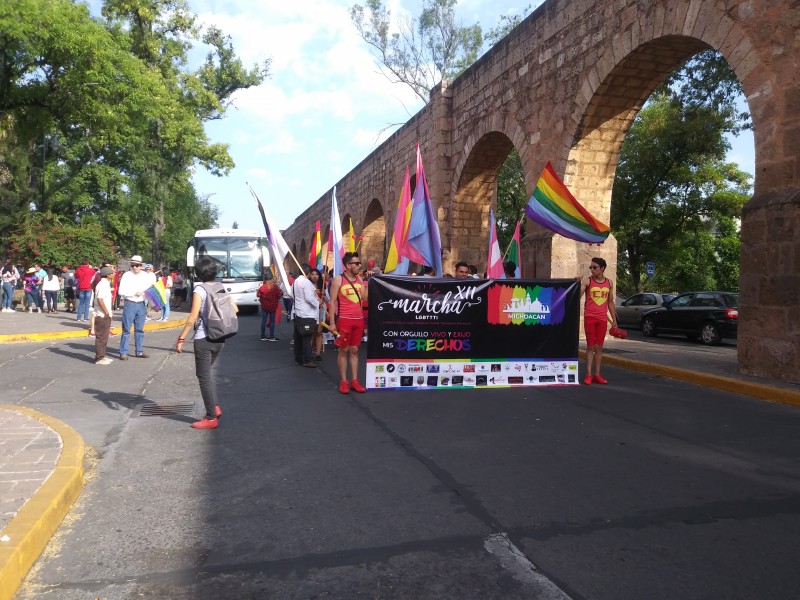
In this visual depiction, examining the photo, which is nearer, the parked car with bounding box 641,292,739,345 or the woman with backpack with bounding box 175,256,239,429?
the woman with backpack with bounding box 175,256,239,429

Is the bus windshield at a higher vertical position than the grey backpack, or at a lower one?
higher

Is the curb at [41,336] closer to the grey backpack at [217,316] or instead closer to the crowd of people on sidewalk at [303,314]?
the crowd of people on sidewalk at [303,314]

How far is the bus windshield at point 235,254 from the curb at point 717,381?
52.1 ft

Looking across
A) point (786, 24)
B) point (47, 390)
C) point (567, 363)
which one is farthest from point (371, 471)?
point (786, 24)

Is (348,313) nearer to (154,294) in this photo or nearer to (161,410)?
(161,410)

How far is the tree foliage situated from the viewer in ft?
64.7

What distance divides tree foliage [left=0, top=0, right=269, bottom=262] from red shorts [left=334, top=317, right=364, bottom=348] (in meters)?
16.0

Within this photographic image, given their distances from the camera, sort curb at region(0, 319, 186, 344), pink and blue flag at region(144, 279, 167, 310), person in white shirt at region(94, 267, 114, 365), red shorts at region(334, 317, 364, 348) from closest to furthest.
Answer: red shorts at region(334, 317, 364, 348) → person in white shirt at region(94, 267, 114, 365) → pink and blue flag at region(144, 279, 167, 310) → curb at region(0, 319, 186, 344)

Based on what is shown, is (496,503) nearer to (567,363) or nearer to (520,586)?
(520,586)

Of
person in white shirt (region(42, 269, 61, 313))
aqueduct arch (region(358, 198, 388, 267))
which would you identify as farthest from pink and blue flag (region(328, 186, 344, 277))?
aqueduct arch (region(358, 198, 388, 267))

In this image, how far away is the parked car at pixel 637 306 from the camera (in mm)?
20219

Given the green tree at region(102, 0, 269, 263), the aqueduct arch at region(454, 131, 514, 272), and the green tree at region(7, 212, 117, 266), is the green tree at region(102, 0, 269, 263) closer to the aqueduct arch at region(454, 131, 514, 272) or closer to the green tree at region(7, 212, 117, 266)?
the green tree at region(7, 212, 117, 266)

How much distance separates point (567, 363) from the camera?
26.9ft

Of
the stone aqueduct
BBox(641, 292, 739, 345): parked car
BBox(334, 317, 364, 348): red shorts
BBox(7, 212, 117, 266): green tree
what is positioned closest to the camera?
BBox(334, 317, 364, 348): red shorts
